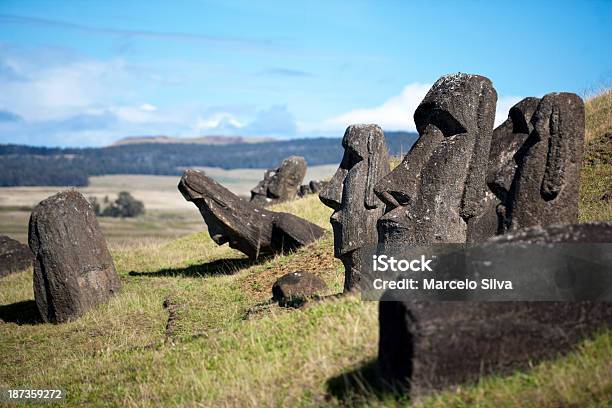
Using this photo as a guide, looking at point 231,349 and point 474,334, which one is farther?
point 231,349

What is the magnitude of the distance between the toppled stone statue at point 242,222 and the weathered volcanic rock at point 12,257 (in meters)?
9.70

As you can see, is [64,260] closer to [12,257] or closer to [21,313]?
[21,313]

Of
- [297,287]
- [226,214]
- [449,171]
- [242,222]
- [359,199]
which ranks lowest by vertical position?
[297,287]

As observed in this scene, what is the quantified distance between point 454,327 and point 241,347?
458cm

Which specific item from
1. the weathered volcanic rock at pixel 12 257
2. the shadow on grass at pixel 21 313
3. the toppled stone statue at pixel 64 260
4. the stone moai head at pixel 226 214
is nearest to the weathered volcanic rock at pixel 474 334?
the toppled stone statue at pixel 64 260

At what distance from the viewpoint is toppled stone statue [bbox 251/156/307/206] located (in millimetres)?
36969

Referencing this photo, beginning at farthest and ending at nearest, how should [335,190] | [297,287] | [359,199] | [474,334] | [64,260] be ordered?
[64,260] < [297,287] < [335,190] < [359,199] < [474,334]

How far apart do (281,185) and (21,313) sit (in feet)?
59.9

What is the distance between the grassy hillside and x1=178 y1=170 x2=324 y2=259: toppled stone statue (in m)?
0.62

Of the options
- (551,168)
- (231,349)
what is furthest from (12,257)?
(551,168)

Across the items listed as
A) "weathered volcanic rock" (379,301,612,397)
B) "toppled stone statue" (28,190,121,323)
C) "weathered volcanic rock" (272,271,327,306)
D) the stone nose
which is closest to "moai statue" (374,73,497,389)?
the stone nose

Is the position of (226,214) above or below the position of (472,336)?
above

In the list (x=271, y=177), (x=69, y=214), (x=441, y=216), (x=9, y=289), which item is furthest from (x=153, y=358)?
(x=271, y=177)

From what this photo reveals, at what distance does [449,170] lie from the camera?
40.7 ft
